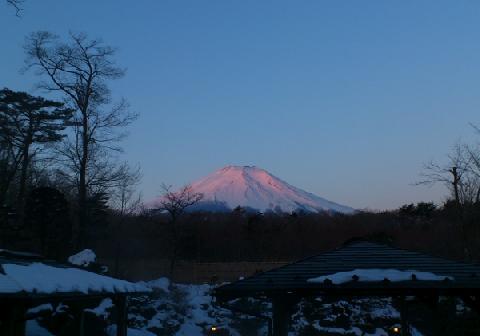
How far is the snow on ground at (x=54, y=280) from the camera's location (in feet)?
26.6

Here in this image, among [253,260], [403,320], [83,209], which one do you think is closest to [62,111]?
[83,209]

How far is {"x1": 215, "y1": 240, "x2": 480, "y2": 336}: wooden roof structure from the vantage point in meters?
9.02

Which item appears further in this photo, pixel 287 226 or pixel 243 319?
pixel 287 226

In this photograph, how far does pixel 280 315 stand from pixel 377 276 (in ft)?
5.30

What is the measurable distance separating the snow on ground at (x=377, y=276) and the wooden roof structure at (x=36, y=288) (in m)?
3.71

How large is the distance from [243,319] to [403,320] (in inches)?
383

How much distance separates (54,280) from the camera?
9.34 m

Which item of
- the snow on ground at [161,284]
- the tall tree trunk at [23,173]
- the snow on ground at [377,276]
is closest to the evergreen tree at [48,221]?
the snow on ground at [161,284]

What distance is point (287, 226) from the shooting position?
33.7m

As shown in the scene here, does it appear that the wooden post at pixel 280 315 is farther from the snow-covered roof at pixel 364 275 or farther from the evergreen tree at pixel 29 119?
the evergreen tree at pixel 29 119

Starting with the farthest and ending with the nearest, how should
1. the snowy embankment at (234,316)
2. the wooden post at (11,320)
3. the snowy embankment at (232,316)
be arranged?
the snowy embankment at (232,316)
the snowy embankment at (234,316)
the wooden post at (11,320)

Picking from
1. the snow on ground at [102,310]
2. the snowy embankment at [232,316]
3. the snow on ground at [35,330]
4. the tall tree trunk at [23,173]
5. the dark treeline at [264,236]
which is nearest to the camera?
the snow on ground at [35,330]

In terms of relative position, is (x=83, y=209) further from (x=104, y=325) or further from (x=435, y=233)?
(x=435, y=233)

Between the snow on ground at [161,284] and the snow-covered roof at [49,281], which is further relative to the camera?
the snow on ground at [161,284]
